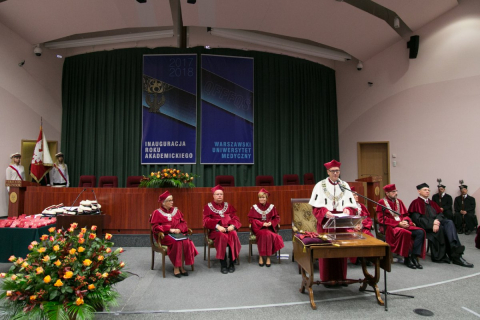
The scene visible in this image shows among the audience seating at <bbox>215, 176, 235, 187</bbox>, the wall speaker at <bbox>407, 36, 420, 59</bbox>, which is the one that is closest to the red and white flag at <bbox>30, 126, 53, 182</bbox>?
the audience seating at <bbox>215, 176, 235, 187</bbox>

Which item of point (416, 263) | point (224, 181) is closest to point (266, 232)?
point (416, 263)

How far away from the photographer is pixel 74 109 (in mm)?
9820

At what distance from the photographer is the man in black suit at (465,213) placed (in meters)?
7.25

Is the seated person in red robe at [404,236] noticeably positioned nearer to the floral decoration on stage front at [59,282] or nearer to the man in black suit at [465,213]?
the man in black suit at [465,213]

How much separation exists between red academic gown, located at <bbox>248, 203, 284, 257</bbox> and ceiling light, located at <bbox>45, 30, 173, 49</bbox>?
636 cm

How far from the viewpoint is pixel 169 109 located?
30.9ft

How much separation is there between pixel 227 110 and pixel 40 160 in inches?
204

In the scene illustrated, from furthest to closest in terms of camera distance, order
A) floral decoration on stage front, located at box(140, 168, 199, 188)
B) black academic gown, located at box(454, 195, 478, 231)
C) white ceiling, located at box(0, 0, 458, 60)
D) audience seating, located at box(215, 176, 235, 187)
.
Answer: audience seating, located at box(215, 176, 235, 187), black academic gown, located at box(454, 195, 478, 231), white ceiling, located at box(0, 0, 458, 60), floral decoration on stage front, located at box(140, 168, 199, 188)

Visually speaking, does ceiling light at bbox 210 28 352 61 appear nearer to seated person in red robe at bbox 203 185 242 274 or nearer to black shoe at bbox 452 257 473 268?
seated person in red robe at bbox 203 185 242 274

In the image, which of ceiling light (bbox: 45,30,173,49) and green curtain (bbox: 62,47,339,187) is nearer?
ceiling light (bbox: 45,30,173,49)

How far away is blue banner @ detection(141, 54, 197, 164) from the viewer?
938 cm

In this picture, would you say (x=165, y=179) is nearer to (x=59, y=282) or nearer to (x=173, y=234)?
(x=173, y=234)

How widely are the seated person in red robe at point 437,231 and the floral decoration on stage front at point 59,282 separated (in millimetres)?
4696

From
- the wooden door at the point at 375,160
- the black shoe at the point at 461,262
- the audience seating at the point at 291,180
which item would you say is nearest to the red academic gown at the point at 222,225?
the black shoe at the point at 461,262
